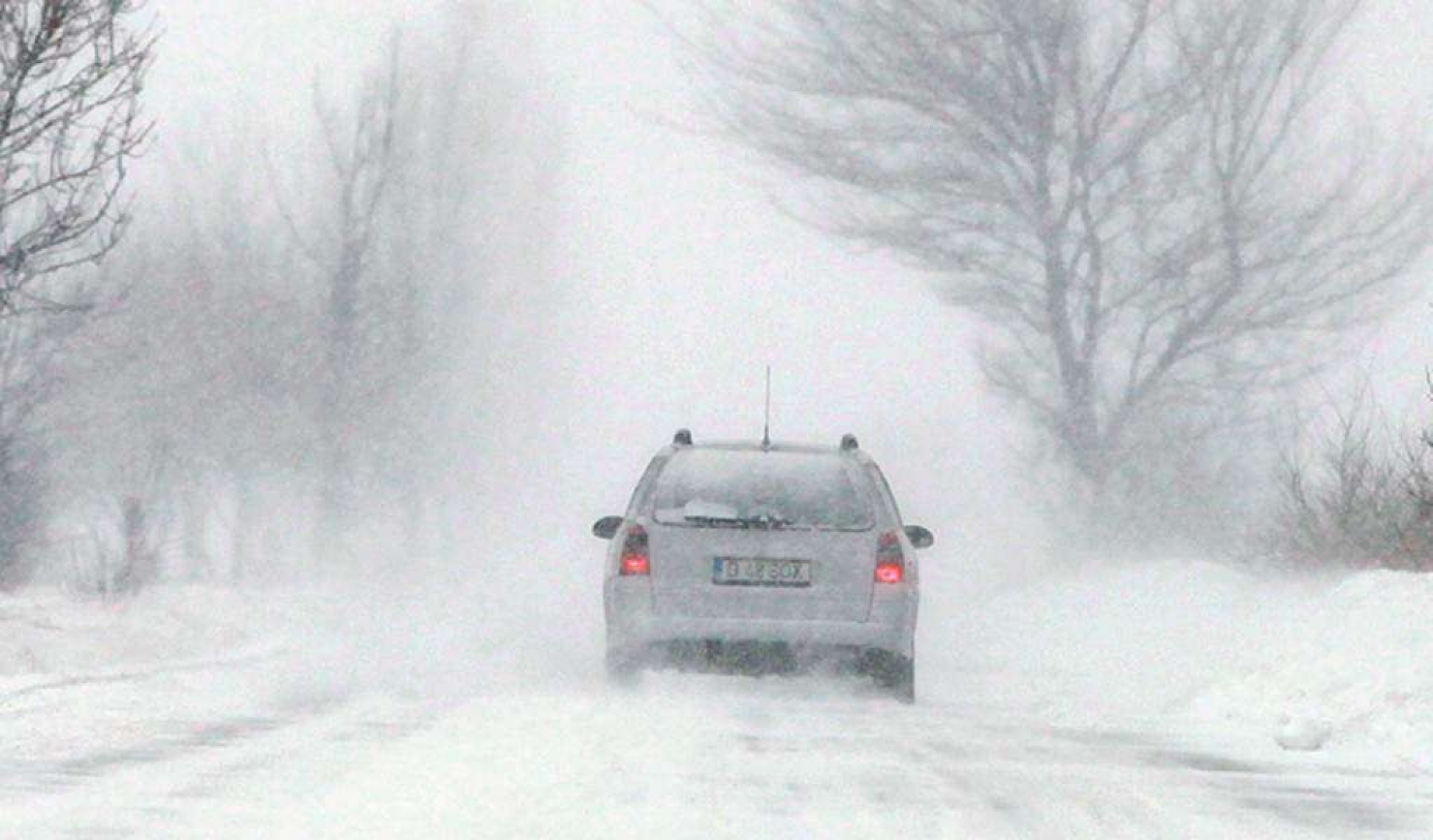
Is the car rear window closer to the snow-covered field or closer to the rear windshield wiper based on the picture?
the rear windshield wiper

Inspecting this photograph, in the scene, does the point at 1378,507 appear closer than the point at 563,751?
No

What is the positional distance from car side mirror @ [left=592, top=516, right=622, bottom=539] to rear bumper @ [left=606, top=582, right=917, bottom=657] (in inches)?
42.9

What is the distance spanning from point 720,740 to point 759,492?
346 cm

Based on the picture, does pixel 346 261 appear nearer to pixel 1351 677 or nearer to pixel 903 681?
pixel 903 681

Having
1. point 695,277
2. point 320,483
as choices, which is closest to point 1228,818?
point 320,483

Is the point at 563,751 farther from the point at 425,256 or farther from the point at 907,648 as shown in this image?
the point at 425,256

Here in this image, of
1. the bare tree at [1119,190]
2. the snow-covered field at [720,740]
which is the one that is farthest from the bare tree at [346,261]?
the snow-covered field at [720,740]

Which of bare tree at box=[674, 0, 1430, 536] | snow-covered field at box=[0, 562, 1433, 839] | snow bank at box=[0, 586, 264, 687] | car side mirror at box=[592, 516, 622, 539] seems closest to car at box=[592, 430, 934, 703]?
snow-covered field at box=[0, 562, 1433, 839]

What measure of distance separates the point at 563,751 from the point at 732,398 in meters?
55.5

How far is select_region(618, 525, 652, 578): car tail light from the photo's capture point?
13008 mm

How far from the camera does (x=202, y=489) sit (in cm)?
4875

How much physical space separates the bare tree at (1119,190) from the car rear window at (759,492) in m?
13.5

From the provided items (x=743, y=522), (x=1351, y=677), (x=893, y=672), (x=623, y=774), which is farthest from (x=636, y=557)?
(x=623, y=774)

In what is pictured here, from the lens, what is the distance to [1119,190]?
1049 inches
